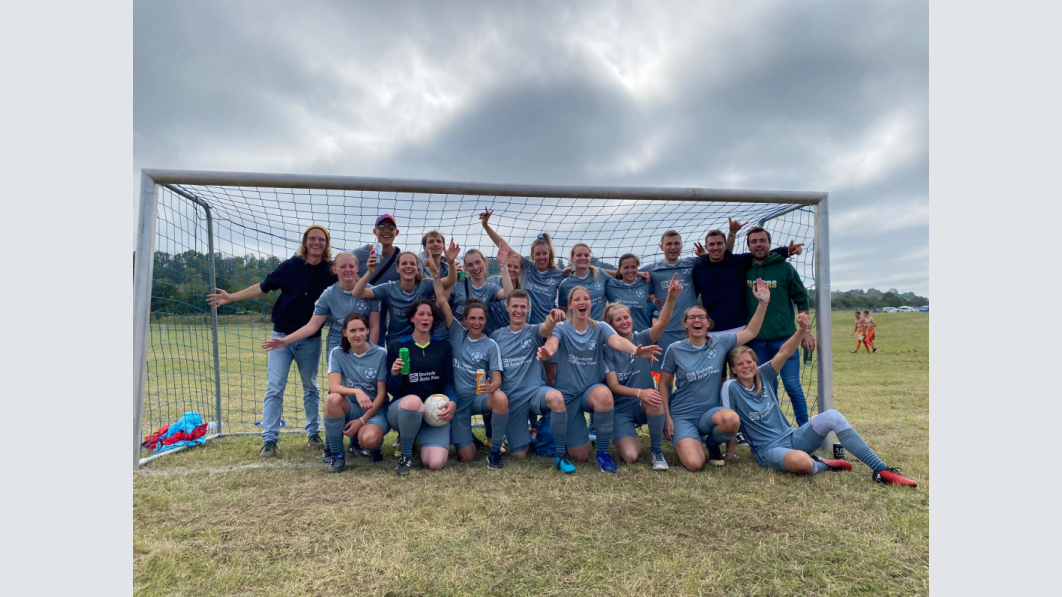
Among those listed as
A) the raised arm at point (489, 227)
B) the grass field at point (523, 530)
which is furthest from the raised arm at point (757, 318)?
the raised arm at point (489, 227)

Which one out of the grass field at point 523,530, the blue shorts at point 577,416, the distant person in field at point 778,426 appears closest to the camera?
the grass field at point 523,530

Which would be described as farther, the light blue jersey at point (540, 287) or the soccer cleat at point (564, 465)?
the light blue jersey at point (540, 287)

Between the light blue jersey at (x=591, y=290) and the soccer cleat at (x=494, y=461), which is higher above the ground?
the light blue jersey at (x=591, y=290)

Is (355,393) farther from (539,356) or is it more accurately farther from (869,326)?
(869,326)

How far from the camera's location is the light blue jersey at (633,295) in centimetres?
466

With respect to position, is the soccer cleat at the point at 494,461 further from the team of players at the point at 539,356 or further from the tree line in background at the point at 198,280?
the tree line in background at the point at 198,280

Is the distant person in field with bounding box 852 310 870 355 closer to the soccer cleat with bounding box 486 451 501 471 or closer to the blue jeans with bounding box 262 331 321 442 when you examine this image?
the soccer cleat with bounding box 486 451 501 471

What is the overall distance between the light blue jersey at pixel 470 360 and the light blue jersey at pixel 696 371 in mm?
1358

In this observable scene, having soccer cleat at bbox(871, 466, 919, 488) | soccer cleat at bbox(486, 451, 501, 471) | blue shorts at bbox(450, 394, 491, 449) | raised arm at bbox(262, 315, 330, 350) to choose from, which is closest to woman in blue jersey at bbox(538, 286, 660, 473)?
soccer cleat at bbox(486, 451, 501, 471)

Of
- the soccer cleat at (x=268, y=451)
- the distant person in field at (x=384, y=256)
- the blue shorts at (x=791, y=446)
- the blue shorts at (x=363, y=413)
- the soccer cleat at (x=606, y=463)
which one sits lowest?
the soccer cleat at (x=268, y=451)

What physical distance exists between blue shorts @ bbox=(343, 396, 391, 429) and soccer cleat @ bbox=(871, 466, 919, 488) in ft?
11.4

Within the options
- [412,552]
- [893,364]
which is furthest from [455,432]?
[893,364]

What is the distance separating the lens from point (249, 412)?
20.5ft

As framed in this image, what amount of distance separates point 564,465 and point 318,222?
323 cm
